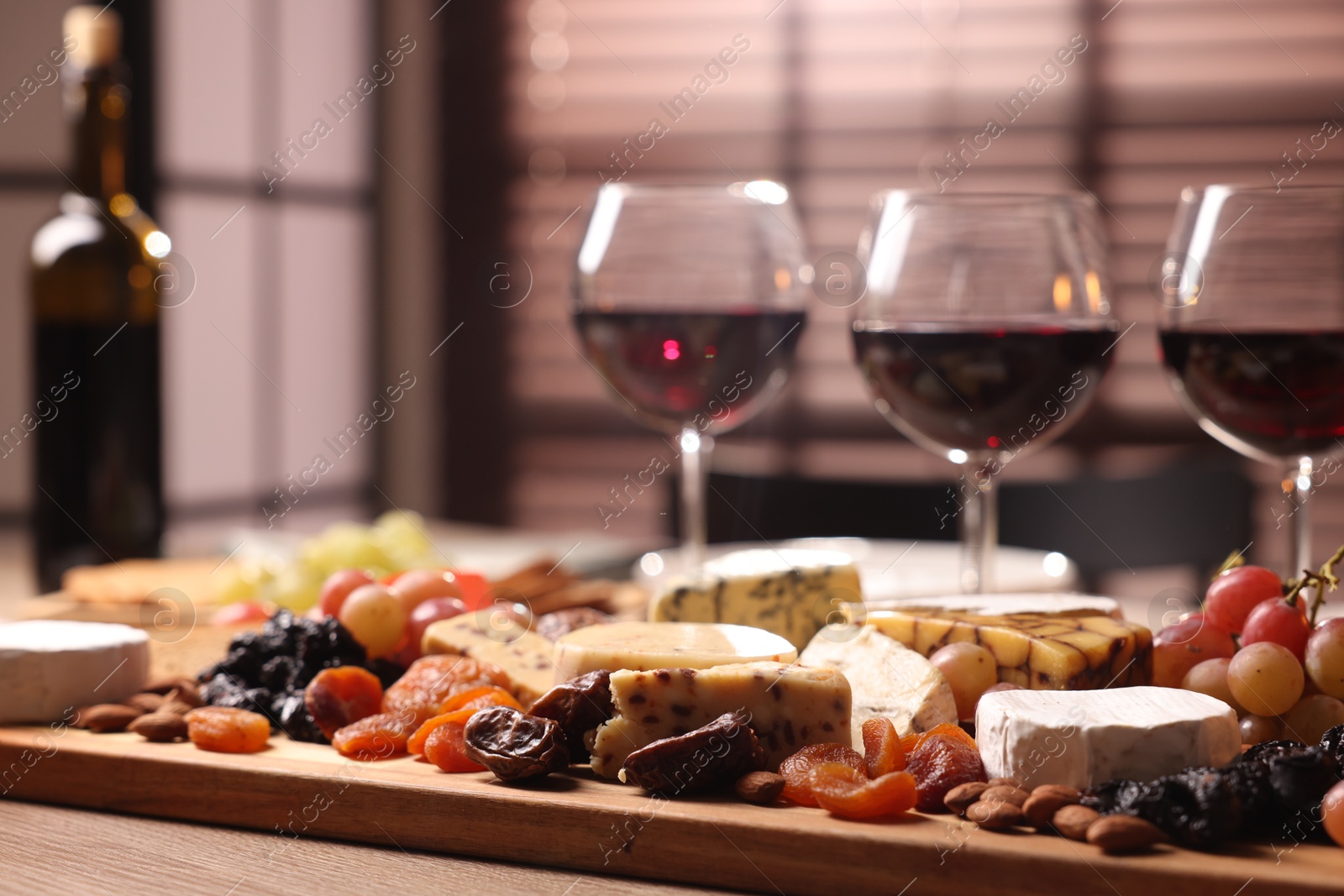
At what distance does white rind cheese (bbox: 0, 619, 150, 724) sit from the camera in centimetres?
87

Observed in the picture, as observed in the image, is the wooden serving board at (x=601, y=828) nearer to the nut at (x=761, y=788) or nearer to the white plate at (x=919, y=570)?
the nut at (x=761, y=788)

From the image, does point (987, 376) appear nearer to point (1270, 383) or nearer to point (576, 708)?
point (1270, 383)

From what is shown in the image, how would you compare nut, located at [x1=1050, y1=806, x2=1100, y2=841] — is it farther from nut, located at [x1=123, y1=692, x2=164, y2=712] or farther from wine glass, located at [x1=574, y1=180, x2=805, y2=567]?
nut, located at [x1=123, y1=692, x2=164, y2=712]

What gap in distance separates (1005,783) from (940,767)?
1.5 inches

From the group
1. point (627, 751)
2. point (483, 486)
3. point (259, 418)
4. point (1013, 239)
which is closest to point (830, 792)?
point (627, 751)

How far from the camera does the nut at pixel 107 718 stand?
2.77 feet

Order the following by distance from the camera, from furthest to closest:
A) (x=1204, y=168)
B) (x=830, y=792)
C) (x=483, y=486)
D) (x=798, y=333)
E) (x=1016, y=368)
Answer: (x=483, y=486) < (x=1204, y=168) < (x=798, y=333) < (x=1016, y=368) < (x=830, y=792)

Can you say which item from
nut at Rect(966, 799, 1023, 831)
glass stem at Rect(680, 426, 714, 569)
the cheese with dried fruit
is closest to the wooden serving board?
nut at Rect(966, 799, 1023, 831)

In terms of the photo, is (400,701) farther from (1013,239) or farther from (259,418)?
(259,418)

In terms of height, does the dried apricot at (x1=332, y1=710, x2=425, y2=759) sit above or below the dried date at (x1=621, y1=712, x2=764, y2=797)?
below

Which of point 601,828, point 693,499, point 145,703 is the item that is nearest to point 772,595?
point 693,499

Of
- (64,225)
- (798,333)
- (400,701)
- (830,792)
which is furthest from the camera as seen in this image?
(64,225)

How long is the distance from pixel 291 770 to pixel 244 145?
10.1 ft

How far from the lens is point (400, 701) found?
0.85 m
